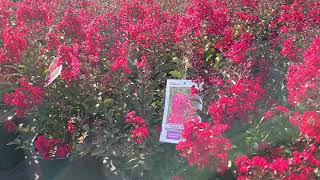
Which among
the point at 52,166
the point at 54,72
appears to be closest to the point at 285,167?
the point at 54,72

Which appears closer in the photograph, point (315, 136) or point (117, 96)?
point (315, 136)

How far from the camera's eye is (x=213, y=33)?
11.0ft

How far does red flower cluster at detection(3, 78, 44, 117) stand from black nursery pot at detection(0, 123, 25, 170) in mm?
887

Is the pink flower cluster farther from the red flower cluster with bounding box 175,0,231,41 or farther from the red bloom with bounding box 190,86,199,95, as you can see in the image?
the red flower cluster with bounding box 175,0,231,41

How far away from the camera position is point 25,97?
9.30 feet

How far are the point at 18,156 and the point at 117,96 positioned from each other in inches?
54.1

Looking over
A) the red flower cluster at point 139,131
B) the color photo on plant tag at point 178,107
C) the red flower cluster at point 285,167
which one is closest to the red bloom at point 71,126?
the red flower cluster at point 139,131

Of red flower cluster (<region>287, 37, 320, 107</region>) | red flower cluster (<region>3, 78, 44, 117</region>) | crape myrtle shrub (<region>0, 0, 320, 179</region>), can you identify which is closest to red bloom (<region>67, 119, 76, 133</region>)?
crape myrtle shrub (<region>0, 0, 320, 179</region>)

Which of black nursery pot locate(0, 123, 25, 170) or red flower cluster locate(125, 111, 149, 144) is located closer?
red flower cluster locate(125, 111, 149, 144)

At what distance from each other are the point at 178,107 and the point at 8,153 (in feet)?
6.35

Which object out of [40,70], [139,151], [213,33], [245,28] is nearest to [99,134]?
[139,151]

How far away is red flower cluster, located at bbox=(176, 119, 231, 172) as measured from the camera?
2162 millimetres

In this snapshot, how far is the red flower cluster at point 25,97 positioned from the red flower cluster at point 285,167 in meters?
1.45

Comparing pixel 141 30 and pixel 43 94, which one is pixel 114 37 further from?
pixel 43 94
